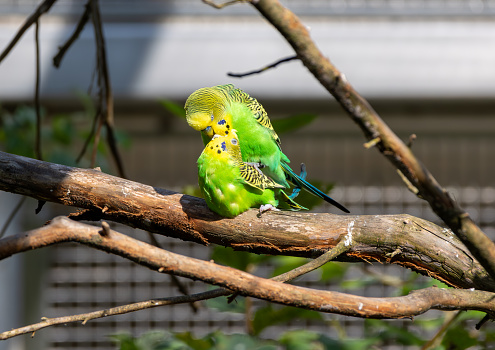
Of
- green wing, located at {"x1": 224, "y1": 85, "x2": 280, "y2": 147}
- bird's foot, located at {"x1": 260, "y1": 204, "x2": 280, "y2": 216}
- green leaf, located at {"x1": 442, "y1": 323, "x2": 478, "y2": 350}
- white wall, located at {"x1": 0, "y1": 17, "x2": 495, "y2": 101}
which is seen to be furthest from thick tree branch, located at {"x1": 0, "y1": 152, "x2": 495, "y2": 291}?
white wall, located at {"x1": 0, "y1": 17, "x2": 495, "y2": 101}

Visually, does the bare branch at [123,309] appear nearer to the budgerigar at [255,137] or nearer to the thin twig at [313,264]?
the thin twig at [313,264]

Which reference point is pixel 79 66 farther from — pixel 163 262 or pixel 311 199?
pixel 163 262

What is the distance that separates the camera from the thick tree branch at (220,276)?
462 millimetres

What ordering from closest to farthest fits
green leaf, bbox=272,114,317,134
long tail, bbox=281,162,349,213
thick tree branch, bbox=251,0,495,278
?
1. thick tree branch, bbox=251,0,495,278
2. long tail, bbox=281,162,349,213
3. green leaf, bbox=272,114,317,134

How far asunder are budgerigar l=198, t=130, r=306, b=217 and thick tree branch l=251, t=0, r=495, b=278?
26cm

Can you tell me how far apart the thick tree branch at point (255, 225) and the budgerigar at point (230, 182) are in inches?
0.6

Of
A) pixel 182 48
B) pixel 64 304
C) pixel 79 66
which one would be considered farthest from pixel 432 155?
pixel 64 304

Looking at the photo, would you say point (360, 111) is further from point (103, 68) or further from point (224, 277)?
point (103, 68)

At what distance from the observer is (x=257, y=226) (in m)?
0.65

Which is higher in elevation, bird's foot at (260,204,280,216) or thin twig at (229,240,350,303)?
bird's foot at (260,204,280,216)

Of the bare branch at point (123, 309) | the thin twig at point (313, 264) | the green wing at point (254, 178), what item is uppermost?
the green wing at point (254, 178)

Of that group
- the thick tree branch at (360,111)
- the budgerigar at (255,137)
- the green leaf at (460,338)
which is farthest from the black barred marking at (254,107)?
the green leaf at (460,338)

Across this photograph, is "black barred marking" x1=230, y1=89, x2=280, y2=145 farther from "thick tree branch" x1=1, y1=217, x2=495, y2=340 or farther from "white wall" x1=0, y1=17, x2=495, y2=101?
"white wall" x1=0, y1=17, x2=495, y2=101

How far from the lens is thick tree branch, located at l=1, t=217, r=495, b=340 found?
462mm
